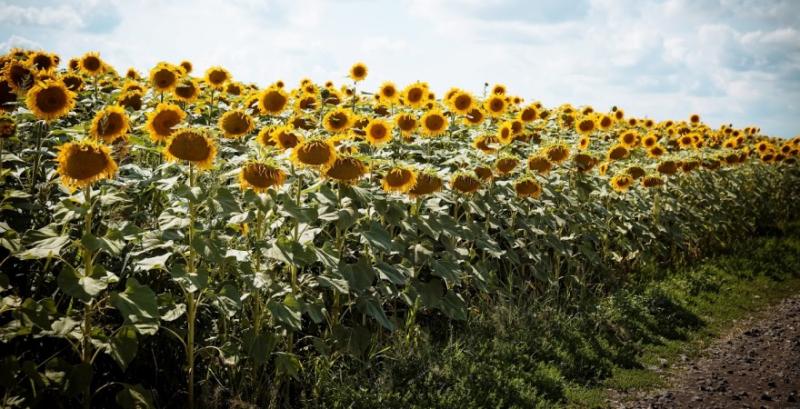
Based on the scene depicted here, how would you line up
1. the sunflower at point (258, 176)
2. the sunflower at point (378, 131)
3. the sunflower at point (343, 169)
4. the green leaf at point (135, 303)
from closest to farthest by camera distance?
the green leaf at point (135, 303), the sunflower at point (258, 176), the sunflower at point (343, 169), the sunflower at point (378, 131)

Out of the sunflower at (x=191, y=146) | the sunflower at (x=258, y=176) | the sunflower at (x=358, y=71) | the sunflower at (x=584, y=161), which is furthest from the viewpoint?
the sunflower at (x=358, y=71)

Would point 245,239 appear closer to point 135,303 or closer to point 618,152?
point 135,303

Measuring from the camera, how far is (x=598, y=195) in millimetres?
7402

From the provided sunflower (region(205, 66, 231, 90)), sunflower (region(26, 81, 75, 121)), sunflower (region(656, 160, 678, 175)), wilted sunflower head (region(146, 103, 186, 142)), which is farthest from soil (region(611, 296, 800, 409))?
sunflower (region(205, 66, 231, 90))

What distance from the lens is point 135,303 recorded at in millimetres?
2982

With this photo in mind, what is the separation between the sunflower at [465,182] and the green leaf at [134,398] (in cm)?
280

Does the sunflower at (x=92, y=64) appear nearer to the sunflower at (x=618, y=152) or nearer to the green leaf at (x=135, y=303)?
the green leaf at (x=135, y=303)

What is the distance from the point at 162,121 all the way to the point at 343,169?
1.16 meters

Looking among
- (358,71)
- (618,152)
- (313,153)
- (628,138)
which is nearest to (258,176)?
(313,153)

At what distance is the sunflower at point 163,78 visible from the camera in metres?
5.91

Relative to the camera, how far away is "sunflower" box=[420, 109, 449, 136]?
18.8ft

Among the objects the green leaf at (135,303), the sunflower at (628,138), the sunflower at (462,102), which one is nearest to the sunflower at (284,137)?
the green leaf at (135,303)

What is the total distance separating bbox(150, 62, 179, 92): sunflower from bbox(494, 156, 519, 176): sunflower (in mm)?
3175

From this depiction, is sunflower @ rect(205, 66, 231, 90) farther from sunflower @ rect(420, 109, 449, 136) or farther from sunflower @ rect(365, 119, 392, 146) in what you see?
sunflower @ rect(365, 119, 392, 146)
